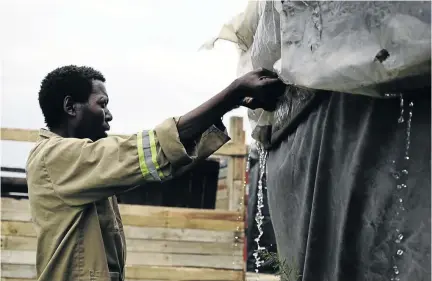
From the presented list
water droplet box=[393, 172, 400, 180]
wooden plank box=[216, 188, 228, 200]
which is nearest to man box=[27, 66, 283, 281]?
water droplet box=[393, 172, 400, 180]

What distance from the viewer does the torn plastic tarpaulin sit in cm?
144

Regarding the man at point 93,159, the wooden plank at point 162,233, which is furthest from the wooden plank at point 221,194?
the man at point 93,159

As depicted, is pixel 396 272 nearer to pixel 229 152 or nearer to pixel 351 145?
pixel 351 145

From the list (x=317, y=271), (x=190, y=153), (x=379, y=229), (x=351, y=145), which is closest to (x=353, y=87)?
(x=351, y=145)

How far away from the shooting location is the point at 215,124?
2.38 meters

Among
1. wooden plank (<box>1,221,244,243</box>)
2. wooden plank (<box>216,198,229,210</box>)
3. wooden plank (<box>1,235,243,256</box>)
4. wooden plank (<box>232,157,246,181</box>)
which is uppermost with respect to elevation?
wooden plank (<box>232,157,246,181</box>)

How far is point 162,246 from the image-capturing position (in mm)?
5762

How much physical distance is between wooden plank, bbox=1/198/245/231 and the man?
289 centimetres

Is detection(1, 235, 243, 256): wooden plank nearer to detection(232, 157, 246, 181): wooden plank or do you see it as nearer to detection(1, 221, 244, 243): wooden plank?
detection(1, 221, 244, 243): wooden plank

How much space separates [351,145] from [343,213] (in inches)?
6.5

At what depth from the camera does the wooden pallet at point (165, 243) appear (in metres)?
5.53

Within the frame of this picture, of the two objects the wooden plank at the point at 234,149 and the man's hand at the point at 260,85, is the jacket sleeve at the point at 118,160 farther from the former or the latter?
the wooden plank at the point at 234,149

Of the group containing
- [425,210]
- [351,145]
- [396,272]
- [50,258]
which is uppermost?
[351,145]

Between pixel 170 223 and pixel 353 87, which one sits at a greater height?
pixel 353 87
